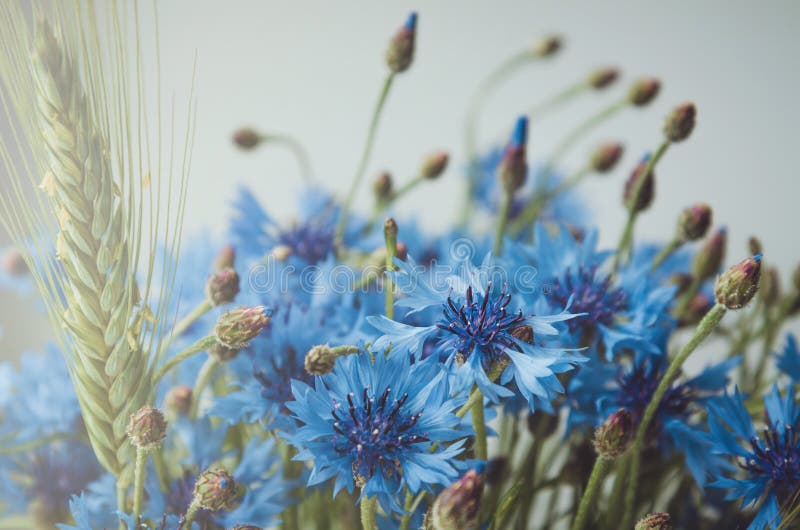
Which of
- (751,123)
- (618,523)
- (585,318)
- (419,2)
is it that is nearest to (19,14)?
(585,318)

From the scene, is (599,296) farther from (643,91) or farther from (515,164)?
(643,91)

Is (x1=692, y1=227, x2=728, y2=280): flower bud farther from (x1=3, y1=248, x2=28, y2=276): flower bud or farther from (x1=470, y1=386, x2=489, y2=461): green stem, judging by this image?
(x1=3, y1=248, x2=28, y2=276): flower bud

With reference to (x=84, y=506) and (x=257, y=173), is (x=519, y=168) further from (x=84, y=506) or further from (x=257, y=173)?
(x=257, y=173)

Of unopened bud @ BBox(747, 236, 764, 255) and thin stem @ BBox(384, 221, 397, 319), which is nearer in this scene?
thin stem @ BBox(384, 221, 397, 319)

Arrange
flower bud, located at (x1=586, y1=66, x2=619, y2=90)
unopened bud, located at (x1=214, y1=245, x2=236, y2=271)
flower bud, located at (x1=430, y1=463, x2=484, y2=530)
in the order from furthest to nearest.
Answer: flower bud, located at (x1=586, y1=66, x2=619, y2=90)
unopened bud, located at (x1=214, y1=245, x2=236, y2=271)
flower bud, located at (x1=430, y1=463, x2=484, y2=530)

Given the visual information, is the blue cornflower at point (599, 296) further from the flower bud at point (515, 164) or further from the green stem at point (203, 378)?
the green stem at point (203, 378)

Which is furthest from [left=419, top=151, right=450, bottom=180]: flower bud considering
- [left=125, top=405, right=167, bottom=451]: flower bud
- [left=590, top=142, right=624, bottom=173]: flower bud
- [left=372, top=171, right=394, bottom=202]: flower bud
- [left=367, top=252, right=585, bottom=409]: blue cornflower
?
[left=125, top=405, right=167, bottom=451]: flower bud

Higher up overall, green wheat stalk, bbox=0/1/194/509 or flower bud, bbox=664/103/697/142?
green wheat stalk, bbox=0/1/194/509
